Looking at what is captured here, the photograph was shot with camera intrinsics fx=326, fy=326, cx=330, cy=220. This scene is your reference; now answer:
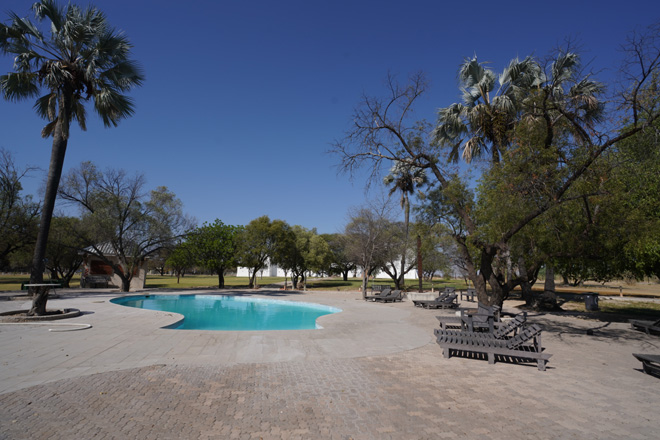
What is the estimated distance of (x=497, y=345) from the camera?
23.7 ft

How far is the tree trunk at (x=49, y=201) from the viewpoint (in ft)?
36.9

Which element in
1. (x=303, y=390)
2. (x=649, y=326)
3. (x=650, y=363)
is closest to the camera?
(x=303, y=390)

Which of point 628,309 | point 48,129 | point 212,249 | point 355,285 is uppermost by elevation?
point 48,129

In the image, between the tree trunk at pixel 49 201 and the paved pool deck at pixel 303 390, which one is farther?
the tree trunk at pixel 49 201

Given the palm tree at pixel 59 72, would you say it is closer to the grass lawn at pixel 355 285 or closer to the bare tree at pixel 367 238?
the bare tree at pixel 367 238

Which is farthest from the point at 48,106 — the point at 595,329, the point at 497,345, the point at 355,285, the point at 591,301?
the point at 355,285

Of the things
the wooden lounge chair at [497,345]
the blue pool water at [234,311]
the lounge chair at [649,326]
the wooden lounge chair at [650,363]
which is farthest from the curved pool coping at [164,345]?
the lounge chair at [649,326]

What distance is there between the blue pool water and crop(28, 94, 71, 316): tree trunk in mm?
4520

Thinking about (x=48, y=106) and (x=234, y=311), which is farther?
(x=234, y=311)

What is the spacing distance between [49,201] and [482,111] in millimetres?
18184

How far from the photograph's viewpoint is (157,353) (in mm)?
7316

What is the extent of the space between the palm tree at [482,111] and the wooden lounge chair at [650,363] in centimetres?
935

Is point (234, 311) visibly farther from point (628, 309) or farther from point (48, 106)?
point (628, 309)

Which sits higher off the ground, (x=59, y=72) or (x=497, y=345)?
(x=59, y=72)
